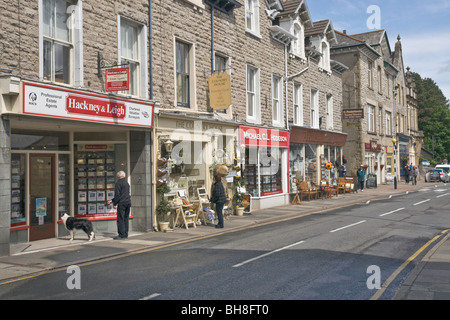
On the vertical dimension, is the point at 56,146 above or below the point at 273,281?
above

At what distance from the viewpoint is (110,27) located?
532 inches

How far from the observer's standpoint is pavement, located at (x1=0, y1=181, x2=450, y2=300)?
7387 millimetres

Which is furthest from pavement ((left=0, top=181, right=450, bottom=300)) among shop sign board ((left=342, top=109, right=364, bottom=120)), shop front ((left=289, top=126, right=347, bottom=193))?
shop sign board ((left=342, top=109, right=364, bottom=120))

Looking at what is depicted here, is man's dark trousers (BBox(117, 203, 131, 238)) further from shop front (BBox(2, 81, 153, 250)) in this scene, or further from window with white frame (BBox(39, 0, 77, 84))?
window with white frame (BBox(39, 0, 77, 84))

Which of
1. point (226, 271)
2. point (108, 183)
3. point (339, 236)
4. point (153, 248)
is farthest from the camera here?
point (108, 183)

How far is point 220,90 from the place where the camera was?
17.3 m

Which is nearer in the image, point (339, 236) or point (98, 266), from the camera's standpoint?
point (98, 266)

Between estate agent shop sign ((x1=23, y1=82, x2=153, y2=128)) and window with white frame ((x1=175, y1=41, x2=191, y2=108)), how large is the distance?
2413mm

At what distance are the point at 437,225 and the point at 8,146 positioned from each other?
13018 mm

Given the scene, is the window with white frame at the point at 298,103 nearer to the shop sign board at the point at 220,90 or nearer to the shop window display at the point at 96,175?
the shop sign board at the point at 220,90

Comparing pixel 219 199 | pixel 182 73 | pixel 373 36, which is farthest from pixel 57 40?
pixel 373 36
